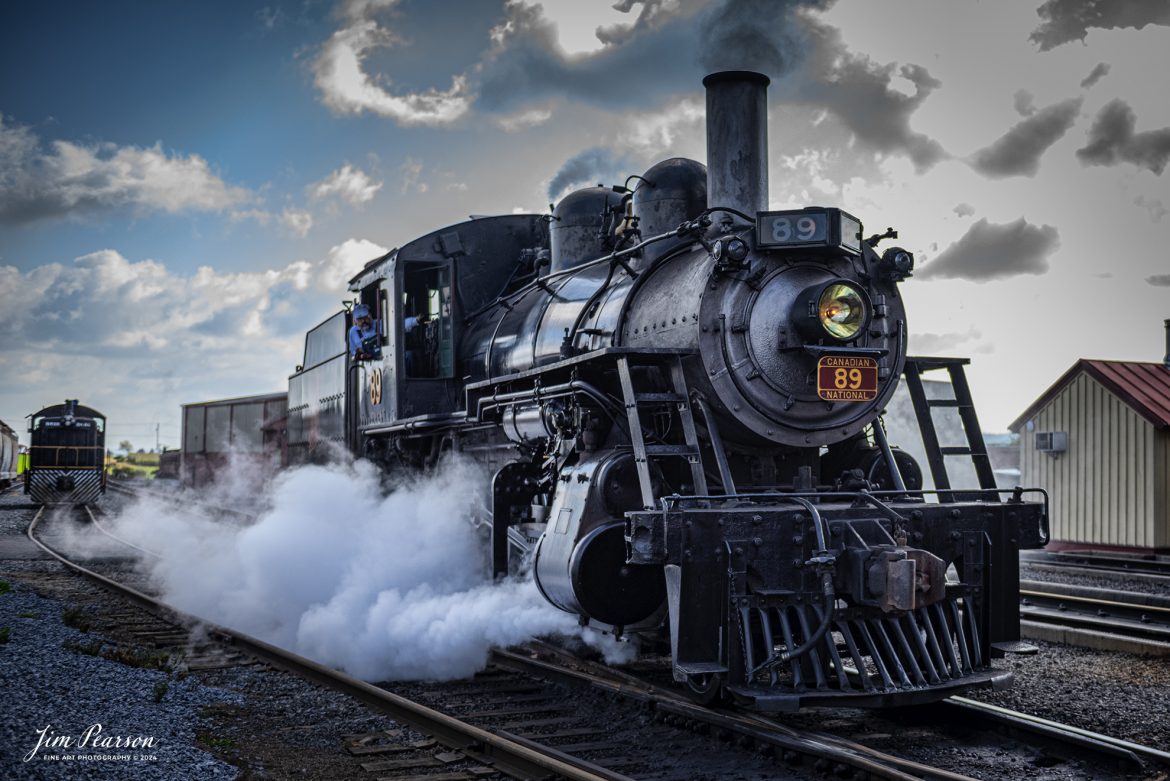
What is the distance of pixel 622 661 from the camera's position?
7066mm

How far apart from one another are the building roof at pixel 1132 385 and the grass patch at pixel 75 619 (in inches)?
576

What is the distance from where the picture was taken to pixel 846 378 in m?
6.20

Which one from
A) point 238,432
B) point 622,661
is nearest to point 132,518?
point 238,432

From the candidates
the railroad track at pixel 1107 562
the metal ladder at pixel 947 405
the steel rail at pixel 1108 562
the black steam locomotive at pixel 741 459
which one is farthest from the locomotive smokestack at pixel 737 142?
the steel rail at pixel 1108 562

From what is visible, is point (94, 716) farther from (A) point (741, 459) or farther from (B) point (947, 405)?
(B) point (947, 405)

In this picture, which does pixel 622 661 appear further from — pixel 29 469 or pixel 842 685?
pixel 29 469

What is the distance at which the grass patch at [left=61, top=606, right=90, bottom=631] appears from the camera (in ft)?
28.5

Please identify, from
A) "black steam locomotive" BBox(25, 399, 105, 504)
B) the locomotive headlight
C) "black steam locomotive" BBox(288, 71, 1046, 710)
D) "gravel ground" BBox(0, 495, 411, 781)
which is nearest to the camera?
"gravel ground" BBox(0, 495, 411, 781)

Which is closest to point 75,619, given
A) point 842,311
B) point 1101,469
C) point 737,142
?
point 737,142

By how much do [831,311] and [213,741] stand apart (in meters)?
4.16

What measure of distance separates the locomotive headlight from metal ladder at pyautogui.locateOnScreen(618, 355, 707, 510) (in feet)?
2.58

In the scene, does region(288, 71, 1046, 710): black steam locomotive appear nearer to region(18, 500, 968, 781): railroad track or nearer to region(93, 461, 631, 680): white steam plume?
region(18, 500, 968, 781): railroad track

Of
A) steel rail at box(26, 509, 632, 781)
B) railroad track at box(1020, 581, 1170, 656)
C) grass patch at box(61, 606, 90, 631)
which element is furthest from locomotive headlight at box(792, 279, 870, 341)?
grass patch at box(61, 606, 90, 631)

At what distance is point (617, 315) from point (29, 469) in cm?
2550
